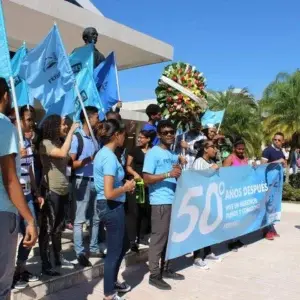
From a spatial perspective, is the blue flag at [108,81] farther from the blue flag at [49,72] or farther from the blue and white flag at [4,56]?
the blue and white flag at [4,56]

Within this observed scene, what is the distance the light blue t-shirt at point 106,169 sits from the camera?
3.51 meters

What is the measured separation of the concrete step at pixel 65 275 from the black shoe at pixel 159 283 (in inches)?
25.5

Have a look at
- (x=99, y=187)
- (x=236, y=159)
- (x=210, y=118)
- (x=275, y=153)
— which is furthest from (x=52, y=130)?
(x=210, y=118)

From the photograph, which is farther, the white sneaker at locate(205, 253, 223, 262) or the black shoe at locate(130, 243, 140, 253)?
the white sneaker at locate(205, 253, 223, 262)

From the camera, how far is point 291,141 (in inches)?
633

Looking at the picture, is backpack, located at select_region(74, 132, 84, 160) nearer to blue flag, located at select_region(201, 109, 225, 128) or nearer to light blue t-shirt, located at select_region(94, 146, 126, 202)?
→ light blue t-shirt, located at select_region(94, 146, 126, 202)

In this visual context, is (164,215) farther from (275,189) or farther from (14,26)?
(14,26)

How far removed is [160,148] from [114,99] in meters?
1.96

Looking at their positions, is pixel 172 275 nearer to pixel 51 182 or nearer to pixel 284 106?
pixel 51 182

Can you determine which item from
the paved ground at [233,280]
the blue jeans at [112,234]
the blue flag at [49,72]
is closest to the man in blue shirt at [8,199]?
the blue jeans at [112,234]

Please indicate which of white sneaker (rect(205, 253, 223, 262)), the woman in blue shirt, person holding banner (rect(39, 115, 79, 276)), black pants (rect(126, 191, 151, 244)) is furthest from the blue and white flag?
→ white sneaker (rect(205, 253, 223, 262))

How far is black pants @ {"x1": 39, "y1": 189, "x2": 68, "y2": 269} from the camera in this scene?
4043 mm

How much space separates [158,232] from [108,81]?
2.65m

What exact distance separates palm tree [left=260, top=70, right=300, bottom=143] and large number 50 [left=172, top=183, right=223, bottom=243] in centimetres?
1126
